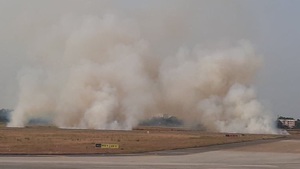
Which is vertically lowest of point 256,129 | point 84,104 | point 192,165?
point 192,165

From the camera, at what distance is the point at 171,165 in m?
25.1

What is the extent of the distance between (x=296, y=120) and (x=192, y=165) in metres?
151

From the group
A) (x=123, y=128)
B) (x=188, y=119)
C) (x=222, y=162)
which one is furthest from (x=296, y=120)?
(x=222, y=162)

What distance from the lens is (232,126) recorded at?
329 ft

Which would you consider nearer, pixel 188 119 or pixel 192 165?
pixel 192 165

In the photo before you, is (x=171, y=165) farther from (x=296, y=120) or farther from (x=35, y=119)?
(x=296, y=120)

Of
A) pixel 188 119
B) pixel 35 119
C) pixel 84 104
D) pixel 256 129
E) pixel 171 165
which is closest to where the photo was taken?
pixel 171 165

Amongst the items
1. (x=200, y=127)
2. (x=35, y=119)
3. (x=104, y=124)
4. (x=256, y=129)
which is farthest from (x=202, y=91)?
(x=35, y=119)

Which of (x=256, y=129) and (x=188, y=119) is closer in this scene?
(x=256, y=129)

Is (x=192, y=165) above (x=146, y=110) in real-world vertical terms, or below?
below

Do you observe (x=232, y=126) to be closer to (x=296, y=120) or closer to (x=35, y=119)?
(x=35, y=119)

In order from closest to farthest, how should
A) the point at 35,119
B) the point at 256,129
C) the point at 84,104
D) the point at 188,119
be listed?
1. the point at 256,129
2. the point at 84,104
3. the point at 188,119
4. the point at 35,119

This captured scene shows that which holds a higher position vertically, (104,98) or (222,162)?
(104,98)

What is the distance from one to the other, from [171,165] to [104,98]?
7931cm
